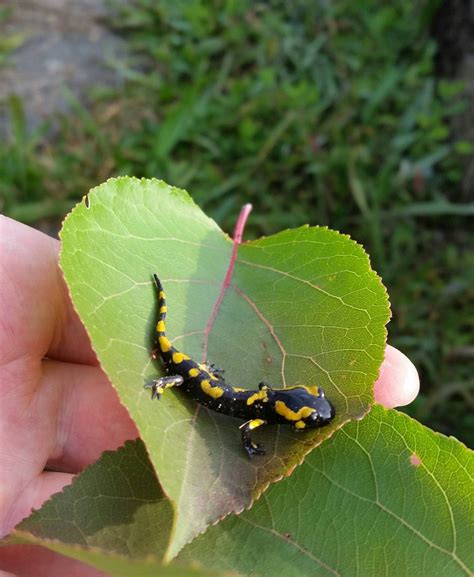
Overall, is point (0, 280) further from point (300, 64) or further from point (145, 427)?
point (300, 64)

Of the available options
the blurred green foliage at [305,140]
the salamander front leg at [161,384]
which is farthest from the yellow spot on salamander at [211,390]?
the blurred green foliage at [305,140]

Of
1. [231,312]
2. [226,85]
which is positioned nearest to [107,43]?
[226,85]

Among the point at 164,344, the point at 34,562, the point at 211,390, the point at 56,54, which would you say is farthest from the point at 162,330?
the point at 56,54

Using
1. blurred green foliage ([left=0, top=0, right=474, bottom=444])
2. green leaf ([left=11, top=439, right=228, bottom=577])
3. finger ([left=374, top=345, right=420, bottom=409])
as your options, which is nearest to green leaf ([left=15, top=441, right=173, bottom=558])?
green leaf ([left=11, top=439, right=228, bottom=577])

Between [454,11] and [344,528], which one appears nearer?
[344,528]

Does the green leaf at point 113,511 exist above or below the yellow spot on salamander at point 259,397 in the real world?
below

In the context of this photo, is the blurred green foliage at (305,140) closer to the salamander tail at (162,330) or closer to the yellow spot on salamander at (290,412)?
the yellow spot on salamander at (290,412)

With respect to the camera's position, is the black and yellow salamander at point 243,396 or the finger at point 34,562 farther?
the finger at point 34,562
